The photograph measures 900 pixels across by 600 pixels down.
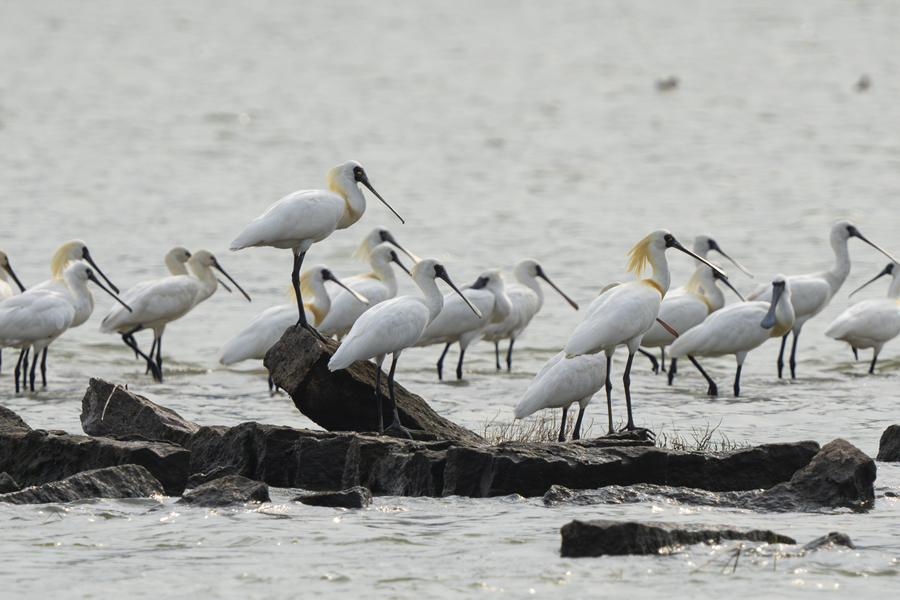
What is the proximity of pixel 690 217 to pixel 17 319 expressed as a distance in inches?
983

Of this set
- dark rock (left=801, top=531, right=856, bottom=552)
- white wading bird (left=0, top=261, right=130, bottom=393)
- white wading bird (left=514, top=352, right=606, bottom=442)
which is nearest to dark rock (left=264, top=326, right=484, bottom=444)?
white wading bird (left=514, top=352, right=606, bottom=442)

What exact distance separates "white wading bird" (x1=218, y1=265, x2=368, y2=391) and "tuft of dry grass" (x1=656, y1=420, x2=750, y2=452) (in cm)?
460

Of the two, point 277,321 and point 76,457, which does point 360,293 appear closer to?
point 277,321

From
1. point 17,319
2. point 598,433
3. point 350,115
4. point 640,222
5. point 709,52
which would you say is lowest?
point 598,433

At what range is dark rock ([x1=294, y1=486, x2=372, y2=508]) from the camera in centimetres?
768

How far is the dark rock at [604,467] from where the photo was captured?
26.6 ft

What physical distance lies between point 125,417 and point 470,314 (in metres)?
7.24

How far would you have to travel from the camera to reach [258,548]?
6672mm

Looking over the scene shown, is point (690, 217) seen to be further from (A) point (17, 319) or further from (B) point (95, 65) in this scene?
(B) point (95, 65)

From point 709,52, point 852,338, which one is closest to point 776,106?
point 709,52

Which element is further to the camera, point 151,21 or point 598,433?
point 151,21

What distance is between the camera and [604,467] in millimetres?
8188

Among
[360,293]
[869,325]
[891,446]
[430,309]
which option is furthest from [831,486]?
[869,325]

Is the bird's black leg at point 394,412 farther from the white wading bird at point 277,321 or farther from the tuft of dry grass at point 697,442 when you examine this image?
the white wading bird at point 277,321
